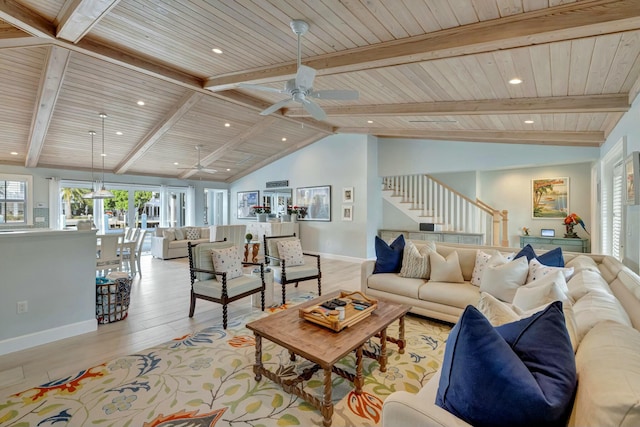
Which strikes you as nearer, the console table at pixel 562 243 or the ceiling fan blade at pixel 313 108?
the ceiling fan blade at pixel 313 108

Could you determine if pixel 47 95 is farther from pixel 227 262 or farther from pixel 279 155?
pixel 279 155

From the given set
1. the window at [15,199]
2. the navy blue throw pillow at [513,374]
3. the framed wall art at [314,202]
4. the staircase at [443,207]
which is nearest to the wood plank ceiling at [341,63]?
the staircase at [443,207]

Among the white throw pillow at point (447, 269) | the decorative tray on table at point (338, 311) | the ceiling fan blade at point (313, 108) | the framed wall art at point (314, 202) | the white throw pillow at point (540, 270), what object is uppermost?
the ceiling fan blade at point (313, 108)

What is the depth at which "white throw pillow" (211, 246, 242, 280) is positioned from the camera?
3674 mm

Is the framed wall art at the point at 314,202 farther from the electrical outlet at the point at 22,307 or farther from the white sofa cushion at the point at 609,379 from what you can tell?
the white sofa cushion at the point at 609,379

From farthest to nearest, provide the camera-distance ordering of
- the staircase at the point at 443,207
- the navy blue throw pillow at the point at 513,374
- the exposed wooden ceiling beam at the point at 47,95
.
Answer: the staircase at the point at 443,207 < the exposed wooden ceiling beam at the point at 47,95 < the navy blue throw pillow at the point at 513,374

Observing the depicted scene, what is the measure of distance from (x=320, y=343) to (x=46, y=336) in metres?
2.93

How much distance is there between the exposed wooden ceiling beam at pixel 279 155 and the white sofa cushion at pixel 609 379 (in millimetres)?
7269

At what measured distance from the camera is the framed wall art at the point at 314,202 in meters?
8.08

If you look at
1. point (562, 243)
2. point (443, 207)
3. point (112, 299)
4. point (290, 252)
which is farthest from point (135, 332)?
point (562, 243)

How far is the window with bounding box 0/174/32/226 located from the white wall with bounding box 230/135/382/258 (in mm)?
6576

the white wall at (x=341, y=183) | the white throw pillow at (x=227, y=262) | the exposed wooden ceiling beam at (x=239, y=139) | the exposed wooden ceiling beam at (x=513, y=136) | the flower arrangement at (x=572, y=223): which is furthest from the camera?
the white wall at (x=341, y=183)

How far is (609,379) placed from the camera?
0.88 m

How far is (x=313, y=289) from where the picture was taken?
5012 millimetres
